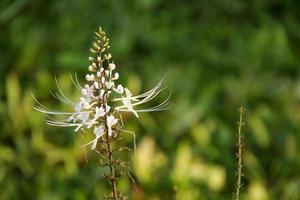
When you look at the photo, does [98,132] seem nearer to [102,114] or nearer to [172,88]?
[102,114]

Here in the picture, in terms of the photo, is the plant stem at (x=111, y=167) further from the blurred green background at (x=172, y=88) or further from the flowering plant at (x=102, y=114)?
the blurred green background at (x=172, y=88)

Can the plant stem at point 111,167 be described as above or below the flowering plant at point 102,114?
below

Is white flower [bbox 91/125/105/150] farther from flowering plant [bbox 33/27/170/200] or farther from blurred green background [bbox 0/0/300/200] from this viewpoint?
blurred green background [bbox 0/0/300/200]

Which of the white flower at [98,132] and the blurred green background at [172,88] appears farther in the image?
the blurred green background at [172,88]

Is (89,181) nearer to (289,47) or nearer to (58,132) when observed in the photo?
(58,132)

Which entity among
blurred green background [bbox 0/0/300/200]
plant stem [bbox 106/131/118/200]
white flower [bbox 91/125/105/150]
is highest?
blurred green background [bbox 0/0/300/200]

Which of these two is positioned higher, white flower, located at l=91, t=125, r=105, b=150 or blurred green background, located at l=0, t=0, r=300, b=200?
blurred green background, located at l=0, t=0, r=300, b=200

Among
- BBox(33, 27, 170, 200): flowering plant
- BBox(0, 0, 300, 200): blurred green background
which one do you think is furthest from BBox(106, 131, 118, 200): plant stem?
BBox(0, 0, 300, 200): blurred green background

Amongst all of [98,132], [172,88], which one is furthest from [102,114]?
[172,88]

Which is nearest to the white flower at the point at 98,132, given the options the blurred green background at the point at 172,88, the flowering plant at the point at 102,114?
the flowering plant at the point at 102,114
